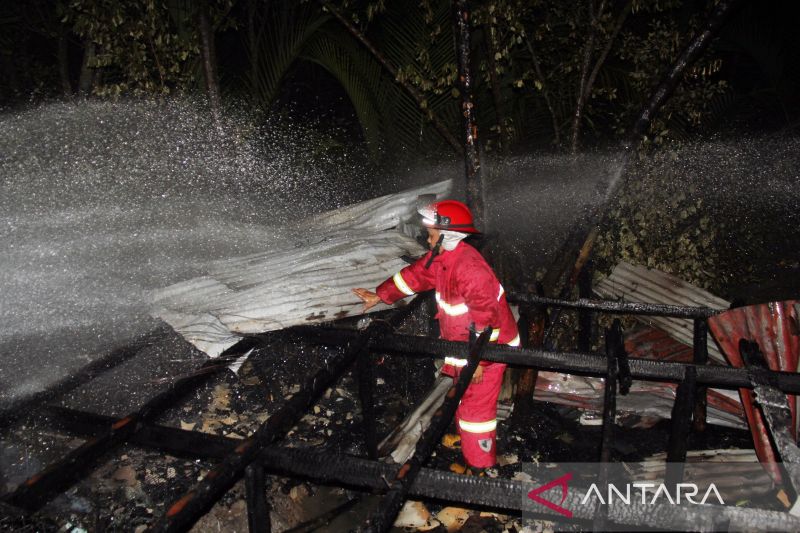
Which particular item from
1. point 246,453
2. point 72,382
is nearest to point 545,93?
point 246,453

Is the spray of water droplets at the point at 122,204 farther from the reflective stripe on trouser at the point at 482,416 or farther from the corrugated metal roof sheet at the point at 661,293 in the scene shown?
the corrugated metal roof sheet at the point at 661,293

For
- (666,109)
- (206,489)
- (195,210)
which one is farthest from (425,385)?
(666,109)

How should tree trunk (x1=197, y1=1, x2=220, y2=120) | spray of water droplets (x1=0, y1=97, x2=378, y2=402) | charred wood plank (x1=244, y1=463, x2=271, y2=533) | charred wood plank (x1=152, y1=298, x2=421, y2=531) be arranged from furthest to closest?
1. tree trunk (x1=197, y1=1, x2=220, y2=120)
2. spray of water droplets (x1=0, y1=97, x2=378, y2=402)
3. charred wood plank (x1=244, y1=463, x2=271, y2=533)
4. charred wood plank (x1=152, y1=298, x2=421, y2=531)

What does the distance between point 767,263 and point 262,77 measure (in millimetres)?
7889

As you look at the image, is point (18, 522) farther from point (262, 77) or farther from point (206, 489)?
point (262, 77)

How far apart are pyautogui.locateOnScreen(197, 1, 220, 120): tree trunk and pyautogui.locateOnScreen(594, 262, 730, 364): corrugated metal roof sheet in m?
4.98

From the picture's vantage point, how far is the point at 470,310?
14.0 feet

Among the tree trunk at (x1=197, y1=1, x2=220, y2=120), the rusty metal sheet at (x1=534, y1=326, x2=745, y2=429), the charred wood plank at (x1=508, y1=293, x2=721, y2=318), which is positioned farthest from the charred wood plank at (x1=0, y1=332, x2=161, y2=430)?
the rusty metal sheet at (x1=534, y1=326, x2=745, y2=429)

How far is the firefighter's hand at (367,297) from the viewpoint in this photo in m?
4.05

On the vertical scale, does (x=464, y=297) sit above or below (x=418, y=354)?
above

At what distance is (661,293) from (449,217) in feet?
9.26

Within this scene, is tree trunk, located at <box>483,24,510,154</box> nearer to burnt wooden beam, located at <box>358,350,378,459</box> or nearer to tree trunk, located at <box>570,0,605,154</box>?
tree trunk, located at <box>570,0,605,154</box>

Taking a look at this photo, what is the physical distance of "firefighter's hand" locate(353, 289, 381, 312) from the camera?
4.05 metres

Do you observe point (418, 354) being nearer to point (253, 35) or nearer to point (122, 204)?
point (122, 204)
